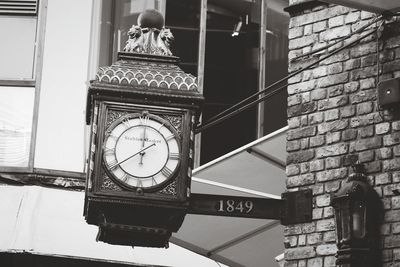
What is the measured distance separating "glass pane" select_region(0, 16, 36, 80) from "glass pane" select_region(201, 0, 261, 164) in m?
2.21

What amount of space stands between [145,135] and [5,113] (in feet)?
20.1

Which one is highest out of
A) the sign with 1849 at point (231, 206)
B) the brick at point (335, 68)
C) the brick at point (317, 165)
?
the brick at point (335, 68)

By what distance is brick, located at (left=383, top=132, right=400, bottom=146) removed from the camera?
7275mm

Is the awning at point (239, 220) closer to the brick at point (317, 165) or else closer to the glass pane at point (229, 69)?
the brick at point (317, 165)

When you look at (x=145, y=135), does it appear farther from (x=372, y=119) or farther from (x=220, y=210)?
(x=372, y=119)

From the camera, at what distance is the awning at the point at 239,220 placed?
32.2 ft

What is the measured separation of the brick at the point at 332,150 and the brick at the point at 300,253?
2.16 ft

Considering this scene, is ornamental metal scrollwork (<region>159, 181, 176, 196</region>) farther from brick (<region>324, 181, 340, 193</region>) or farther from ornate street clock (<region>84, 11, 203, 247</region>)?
brick (<region>324, 181, 340, 193</region>)

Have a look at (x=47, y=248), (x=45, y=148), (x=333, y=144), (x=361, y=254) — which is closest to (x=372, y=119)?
(x=333, y=144)

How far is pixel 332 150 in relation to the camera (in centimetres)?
766

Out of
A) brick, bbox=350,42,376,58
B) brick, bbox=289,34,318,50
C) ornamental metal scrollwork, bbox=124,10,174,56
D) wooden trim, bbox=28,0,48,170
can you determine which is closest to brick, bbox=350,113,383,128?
brick, bbox=350,42,376,58

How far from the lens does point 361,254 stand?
709 centimetres

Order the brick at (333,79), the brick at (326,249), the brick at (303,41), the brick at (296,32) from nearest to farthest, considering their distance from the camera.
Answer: the brick at (326,249)
the brick at (333,79)
the brick at (303,41)
the brick at (296,32)

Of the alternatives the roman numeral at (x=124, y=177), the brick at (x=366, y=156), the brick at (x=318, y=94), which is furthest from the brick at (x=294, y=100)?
the roman numeral at (x=124, y=177)
